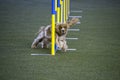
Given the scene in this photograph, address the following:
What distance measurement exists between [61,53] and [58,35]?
349 mm

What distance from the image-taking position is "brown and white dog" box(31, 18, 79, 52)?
8.49m

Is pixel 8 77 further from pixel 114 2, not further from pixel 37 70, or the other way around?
pixel 114 2

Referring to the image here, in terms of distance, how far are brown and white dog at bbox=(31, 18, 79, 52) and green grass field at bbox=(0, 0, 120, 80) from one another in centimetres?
14

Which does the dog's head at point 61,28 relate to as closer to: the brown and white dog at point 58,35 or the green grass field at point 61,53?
the brown and white dog at point 58,35

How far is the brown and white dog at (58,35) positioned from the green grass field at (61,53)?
136 mm

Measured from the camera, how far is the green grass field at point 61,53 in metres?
7.18

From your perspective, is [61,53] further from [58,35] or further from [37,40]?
[37,40]

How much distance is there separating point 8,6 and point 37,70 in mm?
9685

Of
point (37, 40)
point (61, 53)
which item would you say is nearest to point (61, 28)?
point (61, 53)

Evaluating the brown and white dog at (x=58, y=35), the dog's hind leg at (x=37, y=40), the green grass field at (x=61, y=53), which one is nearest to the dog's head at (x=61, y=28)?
the brown and white dog at (x=58, y=35)

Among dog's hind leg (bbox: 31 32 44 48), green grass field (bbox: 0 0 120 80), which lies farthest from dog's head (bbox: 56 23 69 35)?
dog's hind leg (bbox: 31 32 44 48)

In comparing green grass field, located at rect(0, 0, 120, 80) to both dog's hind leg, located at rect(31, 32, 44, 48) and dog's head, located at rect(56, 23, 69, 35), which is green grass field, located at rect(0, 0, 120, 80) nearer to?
dog's hind leg, located at rect(31, 32, 44, 48)

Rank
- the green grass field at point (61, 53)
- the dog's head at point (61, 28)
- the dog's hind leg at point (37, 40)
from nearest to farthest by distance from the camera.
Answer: the green grass field at point (61, 53), the dog's head at point (61, 28), the dog's hind leg at point (37, 40)

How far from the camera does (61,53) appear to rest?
8.70 m
